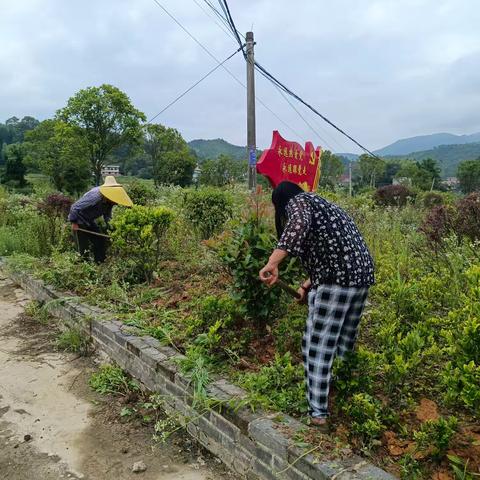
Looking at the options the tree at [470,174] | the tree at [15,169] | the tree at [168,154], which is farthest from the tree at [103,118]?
the tree at [470,174]

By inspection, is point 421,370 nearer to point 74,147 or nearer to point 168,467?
point 168,467

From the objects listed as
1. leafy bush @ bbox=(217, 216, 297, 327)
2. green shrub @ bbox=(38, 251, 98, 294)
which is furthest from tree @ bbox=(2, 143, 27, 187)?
leafy bush @ bbox=(217, 216, 297, 327)

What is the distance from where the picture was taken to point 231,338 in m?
3.46

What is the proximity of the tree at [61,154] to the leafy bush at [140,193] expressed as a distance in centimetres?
1752

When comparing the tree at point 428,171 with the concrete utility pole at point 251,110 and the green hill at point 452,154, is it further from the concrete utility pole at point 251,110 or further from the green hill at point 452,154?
the green hill at point 452,154

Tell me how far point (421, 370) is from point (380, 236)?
3.61 m

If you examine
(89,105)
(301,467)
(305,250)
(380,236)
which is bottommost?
(301,467)

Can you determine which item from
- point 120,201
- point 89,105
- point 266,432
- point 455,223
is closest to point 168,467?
point 266,432

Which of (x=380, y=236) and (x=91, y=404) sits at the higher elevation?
(x=380, y=236)

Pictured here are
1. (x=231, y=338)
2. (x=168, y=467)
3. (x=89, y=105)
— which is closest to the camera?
(x=168, y=467)

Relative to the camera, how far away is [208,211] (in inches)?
281

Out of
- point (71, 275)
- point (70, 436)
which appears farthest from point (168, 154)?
point (70, 436)

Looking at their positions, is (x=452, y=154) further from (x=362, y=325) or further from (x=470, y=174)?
(x=362, y=325)

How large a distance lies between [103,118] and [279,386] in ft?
86.6
